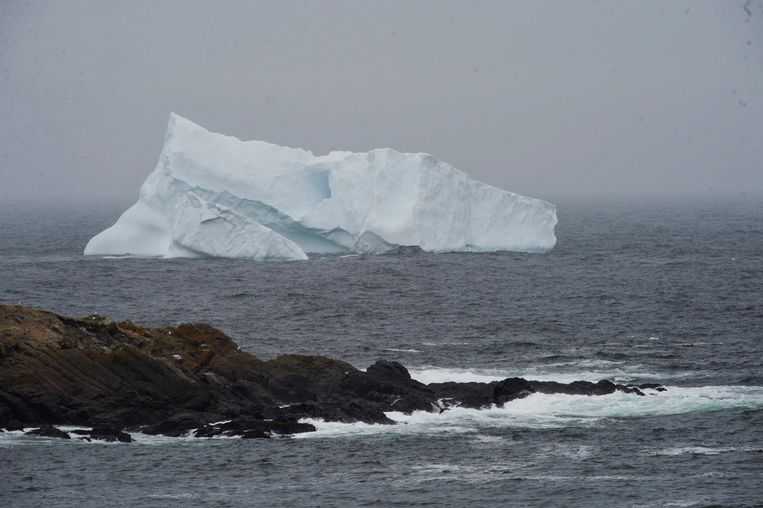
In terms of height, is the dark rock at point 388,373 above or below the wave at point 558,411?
above

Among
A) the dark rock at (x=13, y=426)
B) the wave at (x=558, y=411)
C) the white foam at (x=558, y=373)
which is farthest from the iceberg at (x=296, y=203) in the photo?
the dark rock at (x=13, y=426)

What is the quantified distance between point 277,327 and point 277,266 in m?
16.7

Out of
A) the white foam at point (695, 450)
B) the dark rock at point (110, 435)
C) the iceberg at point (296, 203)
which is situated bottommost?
the white foam at point (695, 450)

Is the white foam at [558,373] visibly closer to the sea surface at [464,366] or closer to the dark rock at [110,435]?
the sea surface at [464,366]

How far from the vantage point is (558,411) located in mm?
25703

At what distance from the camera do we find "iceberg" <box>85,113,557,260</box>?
54.1m

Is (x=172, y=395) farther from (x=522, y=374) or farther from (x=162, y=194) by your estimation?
(x=162, y=194)

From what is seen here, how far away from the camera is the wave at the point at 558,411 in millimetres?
24406

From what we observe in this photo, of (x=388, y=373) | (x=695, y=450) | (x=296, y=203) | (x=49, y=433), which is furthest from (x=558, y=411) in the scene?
(x=296, y=203)

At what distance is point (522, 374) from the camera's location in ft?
97.3

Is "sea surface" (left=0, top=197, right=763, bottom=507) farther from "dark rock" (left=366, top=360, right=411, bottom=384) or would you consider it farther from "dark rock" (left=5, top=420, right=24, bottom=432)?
"dark rock" (left=366, top=360, right=411, bottom=384)

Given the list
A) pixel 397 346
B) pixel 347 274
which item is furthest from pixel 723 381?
pixel 347 274

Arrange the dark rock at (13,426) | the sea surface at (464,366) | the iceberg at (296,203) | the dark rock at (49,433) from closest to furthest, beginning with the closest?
the sea surface at (464,366)
the dark rock at (49,433)
the dark rock at (13,426)
the iceberg at (296,203)

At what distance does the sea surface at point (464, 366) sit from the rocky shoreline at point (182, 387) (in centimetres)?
65
